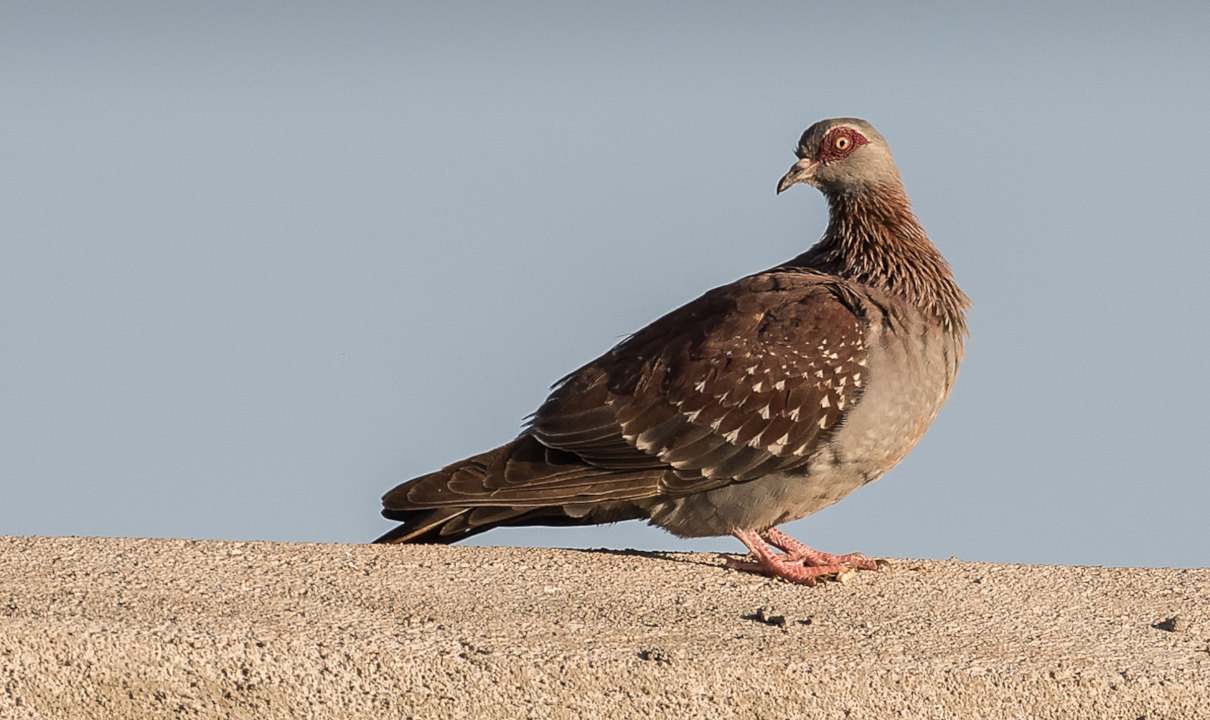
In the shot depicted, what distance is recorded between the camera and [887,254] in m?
8.67

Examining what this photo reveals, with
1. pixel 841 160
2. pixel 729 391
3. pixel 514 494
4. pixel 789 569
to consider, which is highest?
pixel 841 160

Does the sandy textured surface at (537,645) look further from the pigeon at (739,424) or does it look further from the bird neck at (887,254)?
the bird neck at (887,254)

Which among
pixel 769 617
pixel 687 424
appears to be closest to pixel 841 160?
pixel 687 424

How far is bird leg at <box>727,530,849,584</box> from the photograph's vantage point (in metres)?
7.68

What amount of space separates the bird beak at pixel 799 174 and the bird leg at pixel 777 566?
1939 mm

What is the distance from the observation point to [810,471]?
793 cm

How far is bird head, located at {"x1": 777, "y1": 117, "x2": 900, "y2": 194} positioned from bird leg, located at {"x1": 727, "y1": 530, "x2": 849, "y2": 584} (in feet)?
6.56

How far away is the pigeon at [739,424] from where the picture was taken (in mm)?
7898

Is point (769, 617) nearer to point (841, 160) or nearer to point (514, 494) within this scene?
point (514, 494)

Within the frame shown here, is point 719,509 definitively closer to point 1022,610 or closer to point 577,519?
point 577,519

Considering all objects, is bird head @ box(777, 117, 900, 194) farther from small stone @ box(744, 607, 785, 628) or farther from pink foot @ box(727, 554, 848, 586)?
small stone @ box(744, 607, 785, 628)

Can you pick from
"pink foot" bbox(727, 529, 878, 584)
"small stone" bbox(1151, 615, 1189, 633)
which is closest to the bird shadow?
"pink foot" bbox(727, 529, 878, 584)

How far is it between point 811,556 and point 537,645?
7.11ft

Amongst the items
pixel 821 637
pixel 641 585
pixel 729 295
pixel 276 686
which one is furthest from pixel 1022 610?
pixel 276 686
